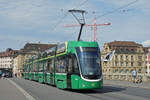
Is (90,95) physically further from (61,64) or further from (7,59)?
(7,59)

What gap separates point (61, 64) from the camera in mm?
20250

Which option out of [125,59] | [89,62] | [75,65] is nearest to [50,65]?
[75,65]

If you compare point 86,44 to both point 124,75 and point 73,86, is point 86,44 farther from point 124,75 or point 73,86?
point 124,75

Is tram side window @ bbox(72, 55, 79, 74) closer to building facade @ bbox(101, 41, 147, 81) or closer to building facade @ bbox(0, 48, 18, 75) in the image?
building facade @ bbox(101, 41, 147, 81)

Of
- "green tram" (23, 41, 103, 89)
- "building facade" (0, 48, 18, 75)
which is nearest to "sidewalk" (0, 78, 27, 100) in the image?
"green tram" (23, 41, 103, 89)

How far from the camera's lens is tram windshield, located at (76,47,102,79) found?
17.2 m

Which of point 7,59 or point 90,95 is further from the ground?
point 7,59

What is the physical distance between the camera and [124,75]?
36.7 meters

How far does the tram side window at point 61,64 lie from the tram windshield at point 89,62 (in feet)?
6.68

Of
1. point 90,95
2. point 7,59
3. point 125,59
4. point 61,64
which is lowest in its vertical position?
point 90,95

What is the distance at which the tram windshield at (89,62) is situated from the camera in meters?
17.2

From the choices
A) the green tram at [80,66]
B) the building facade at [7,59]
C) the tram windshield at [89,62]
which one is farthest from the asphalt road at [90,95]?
the building facade at [7,59]

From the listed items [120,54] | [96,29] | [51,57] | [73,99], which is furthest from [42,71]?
[120,54]

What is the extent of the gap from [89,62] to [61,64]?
3441 mm
